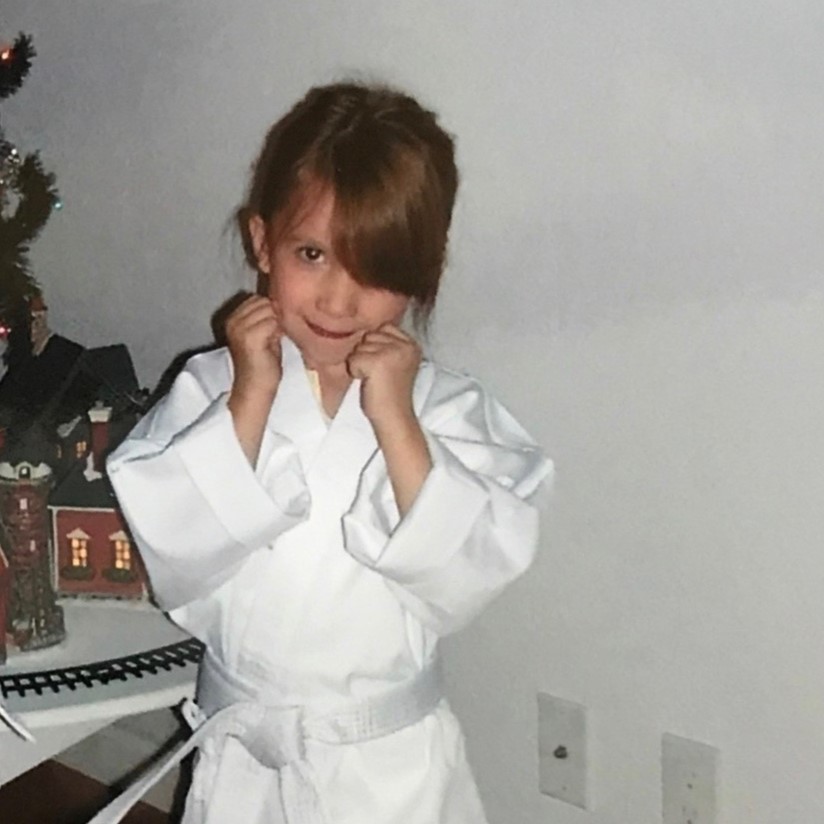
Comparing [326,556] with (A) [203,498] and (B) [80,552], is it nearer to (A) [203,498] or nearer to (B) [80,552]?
(A) [203,498]

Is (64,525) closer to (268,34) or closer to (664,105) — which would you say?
(268,34)

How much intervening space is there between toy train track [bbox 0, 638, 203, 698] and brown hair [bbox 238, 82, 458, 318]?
0.45 metres

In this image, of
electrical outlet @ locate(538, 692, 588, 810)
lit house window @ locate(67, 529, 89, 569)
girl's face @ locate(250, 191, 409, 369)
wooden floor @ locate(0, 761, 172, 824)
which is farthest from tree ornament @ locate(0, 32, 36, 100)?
wooden floor @ locate(0, 761, 172, 824)

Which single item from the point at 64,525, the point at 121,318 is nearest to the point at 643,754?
the point at 64,525

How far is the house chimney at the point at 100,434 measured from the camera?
53.5 inches

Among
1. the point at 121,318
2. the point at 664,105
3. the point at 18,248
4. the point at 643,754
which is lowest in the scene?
the point at 643,754

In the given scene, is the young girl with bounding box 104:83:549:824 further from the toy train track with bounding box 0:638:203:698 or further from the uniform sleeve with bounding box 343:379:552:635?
the toy train track with bounding box 0:638:203:698

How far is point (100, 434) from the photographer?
1.36 meters

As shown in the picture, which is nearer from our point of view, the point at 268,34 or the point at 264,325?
the point at 264,325

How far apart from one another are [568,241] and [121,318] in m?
0.65

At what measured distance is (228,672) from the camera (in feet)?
3.64

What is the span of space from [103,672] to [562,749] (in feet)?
1.54

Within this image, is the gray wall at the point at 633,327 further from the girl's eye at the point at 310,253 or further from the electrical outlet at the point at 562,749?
the girl's eye at the point at 310,253

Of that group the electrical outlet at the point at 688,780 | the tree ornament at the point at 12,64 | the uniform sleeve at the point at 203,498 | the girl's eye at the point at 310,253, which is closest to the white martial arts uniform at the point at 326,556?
the uniform sleeve at the point at 203,498
